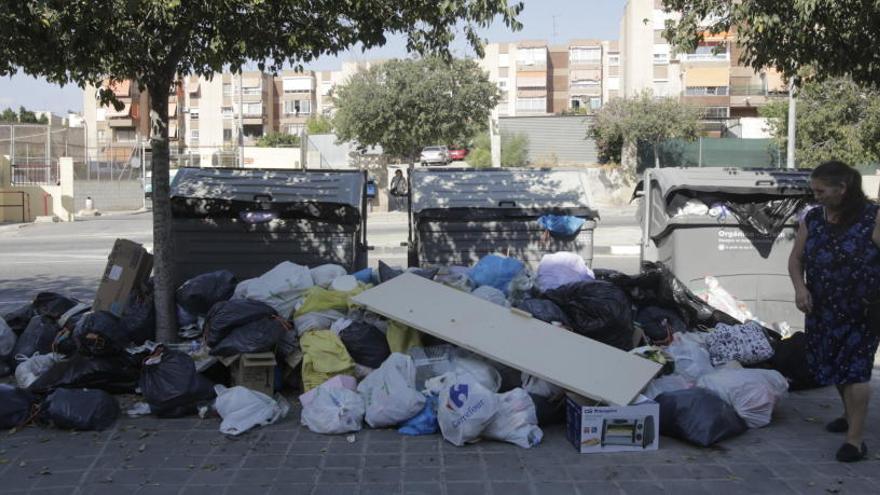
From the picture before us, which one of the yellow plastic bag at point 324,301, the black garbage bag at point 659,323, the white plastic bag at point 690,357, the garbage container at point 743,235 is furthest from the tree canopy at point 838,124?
the yellow plastic bag at point 324,301

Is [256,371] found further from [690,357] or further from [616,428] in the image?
[690,357]

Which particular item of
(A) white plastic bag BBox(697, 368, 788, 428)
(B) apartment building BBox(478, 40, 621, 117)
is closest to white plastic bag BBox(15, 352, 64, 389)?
(A) white plastic bag BBox(697, 368, 788, 428)

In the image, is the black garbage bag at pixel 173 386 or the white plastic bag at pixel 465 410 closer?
the white plastic bag at pixel 465 410

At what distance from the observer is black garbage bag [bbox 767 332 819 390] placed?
5199 mm

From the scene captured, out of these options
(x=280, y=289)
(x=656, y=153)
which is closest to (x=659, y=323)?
(x=280, y=289)

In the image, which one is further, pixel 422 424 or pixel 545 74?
pixel 545 74

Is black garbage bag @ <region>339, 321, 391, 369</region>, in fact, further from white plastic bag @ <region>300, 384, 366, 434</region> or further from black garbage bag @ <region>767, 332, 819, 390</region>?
black garbage bag @ <region>767, 332, 819, 390</region>

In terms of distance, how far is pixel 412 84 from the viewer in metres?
33.2

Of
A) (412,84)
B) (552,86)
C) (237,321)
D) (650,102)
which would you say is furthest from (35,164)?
(552,86)

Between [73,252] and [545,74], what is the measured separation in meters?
71.0

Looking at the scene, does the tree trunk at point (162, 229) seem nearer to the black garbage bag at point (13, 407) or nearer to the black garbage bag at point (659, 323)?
the black garbage bag at point (13, 407)

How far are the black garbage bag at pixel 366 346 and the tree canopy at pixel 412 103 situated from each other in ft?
94.2

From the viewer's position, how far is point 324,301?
17.7ft

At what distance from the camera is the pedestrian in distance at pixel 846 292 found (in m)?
3.88
